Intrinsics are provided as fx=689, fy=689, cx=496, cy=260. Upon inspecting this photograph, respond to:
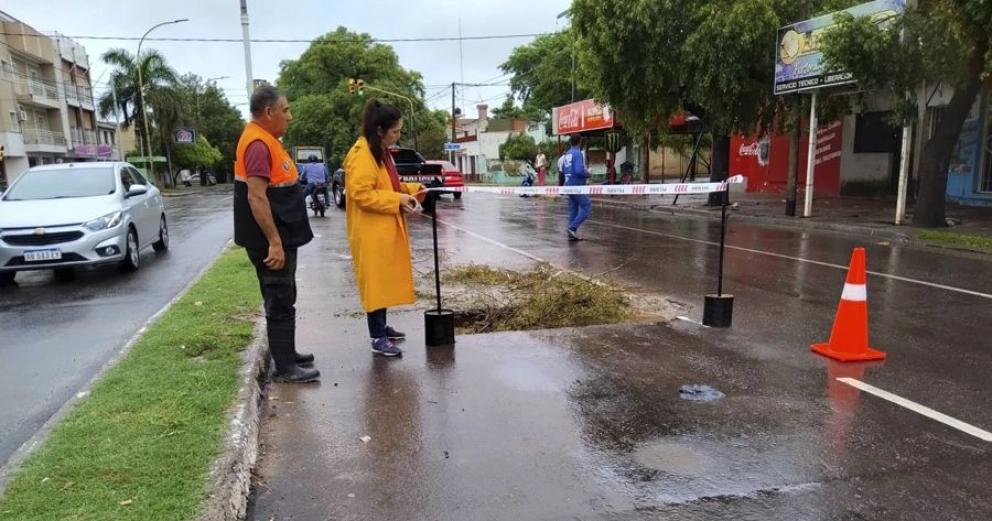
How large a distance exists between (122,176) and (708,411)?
9830 mm

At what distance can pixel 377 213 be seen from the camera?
510cm

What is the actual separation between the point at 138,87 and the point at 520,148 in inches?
1119

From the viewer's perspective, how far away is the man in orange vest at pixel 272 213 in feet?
14.3

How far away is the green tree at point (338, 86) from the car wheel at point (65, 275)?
46339 mm

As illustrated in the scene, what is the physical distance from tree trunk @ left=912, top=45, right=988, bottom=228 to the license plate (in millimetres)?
14953

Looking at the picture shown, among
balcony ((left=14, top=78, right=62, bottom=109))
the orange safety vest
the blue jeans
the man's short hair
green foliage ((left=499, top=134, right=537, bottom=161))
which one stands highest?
balcony ((left=14, top=78, right=62, bottom=109))

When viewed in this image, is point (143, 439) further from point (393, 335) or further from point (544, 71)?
point (544, 71)

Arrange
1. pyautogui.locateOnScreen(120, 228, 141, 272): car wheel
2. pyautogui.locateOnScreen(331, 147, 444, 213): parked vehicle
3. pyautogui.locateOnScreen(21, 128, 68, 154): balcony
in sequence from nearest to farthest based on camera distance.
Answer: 1. pyautogui.locateOnScreen(120, 228, 141, 272): car wheel
2. pyautogui.locateOnScreen(331, 147, 444, 213): parked vehicle
3. pyautogui.locateOnScreen(21, 128, 68, 154): balcony

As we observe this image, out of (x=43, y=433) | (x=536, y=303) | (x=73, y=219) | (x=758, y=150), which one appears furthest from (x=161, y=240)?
(x=758, y=150)

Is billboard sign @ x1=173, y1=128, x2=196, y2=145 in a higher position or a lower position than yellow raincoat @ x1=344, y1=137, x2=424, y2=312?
higher

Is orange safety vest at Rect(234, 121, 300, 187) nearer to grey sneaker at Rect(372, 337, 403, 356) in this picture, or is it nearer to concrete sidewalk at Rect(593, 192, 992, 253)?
grey sneaker at Rect(372, 337, 403, 356)

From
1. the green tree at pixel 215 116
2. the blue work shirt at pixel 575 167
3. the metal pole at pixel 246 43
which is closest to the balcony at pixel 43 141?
the green tree at pixel 215 116

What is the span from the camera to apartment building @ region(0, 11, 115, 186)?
40.8 m

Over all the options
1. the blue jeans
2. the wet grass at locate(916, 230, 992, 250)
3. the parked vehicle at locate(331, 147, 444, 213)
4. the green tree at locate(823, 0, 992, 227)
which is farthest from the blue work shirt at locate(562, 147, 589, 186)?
the parked vehicle at locate(331, 147, 444, 213)
